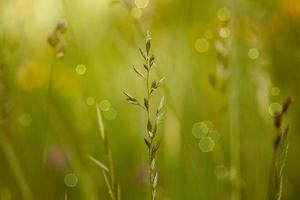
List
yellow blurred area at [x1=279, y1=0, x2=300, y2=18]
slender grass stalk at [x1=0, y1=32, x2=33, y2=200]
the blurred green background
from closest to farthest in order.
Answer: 1. slender grass stalk at [x1=0, y1=32, x2=33, y2=200]
2. the blurred green background
3. yellow blurred area at [x1=279, y1=0, x2=300, y2=18]

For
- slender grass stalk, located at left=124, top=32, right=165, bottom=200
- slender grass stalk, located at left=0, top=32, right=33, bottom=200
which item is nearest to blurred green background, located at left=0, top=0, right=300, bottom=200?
slender grass stalk, located at left=0, top=32, right=33, bottom=200

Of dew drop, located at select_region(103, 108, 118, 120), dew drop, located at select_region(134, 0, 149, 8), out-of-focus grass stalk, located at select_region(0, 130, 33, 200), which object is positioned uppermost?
dew drop, located at select_region(134, 0, 149, 8)

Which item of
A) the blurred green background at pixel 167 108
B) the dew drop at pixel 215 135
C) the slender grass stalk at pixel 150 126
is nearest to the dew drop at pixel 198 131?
the blurred green background at pixel 167 108

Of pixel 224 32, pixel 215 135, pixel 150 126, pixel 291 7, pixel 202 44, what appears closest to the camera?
pixel 150 126

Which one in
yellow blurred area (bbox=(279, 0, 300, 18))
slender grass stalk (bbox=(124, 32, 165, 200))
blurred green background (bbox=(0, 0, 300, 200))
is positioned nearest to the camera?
slender grass stalk (bbox=(124, 32, 165, 200))

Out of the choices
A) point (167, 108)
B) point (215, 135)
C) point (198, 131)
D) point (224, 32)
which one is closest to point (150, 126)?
point (224, 32)

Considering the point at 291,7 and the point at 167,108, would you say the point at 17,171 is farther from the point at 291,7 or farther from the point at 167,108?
the point at 291,7

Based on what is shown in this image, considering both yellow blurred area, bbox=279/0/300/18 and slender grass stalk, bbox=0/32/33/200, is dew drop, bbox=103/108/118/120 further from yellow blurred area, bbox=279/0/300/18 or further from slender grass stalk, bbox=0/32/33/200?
slender grass stalk, bbox=0/32/33/200

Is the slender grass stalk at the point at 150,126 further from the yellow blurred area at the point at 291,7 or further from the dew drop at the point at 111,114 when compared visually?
the dew drop at the point at 111,114
